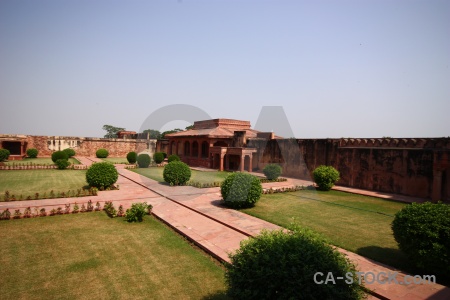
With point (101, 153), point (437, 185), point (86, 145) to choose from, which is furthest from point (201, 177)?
point (86, 145)

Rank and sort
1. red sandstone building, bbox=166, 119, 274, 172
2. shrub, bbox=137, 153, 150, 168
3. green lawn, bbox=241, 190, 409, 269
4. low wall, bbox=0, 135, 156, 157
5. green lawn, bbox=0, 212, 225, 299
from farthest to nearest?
1. low wall, bbox=0, 135, 156, 157
2. shrub, bbox=137, 153, 150, 168
3. red sandstone building, bbox=166, 119, 274, 172
4. green lawn, bbox=241, 190, 409, 269
5. green lawn, bbox=0, 212, 225, 299

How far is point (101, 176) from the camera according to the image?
12617 millimetres

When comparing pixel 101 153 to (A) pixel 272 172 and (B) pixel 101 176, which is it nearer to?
(B) pixel 101 176

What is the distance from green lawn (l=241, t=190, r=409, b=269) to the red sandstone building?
8.74m

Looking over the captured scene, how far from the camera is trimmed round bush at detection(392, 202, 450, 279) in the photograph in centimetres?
473

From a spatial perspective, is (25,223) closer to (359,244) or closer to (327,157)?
(359,244)

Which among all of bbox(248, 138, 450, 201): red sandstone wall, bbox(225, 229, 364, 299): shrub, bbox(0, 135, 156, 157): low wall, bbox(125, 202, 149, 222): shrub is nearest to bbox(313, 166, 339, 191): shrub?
bbox(248, 138, 450, 201): red sandstone wall

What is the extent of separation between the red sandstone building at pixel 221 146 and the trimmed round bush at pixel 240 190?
434 inches

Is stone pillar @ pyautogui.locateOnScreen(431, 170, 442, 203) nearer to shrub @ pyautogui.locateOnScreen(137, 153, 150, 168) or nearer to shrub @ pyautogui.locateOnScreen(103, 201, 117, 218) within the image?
shrub @ pyautogui.locateOnScreen(103, 201, 117, 218)

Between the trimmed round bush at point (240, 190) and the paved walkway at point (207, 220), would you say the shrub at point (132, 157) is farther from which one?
the trimmed round bush at point (240, 190)

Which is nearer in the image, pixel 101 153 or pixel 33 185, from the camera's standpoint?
pixel 33 185

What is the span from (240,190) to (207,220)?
206 cm

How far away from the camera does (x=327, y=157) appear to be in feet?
58.5

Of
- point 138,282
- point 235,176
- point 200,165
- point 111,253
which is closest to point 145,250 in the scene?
point 111,253
